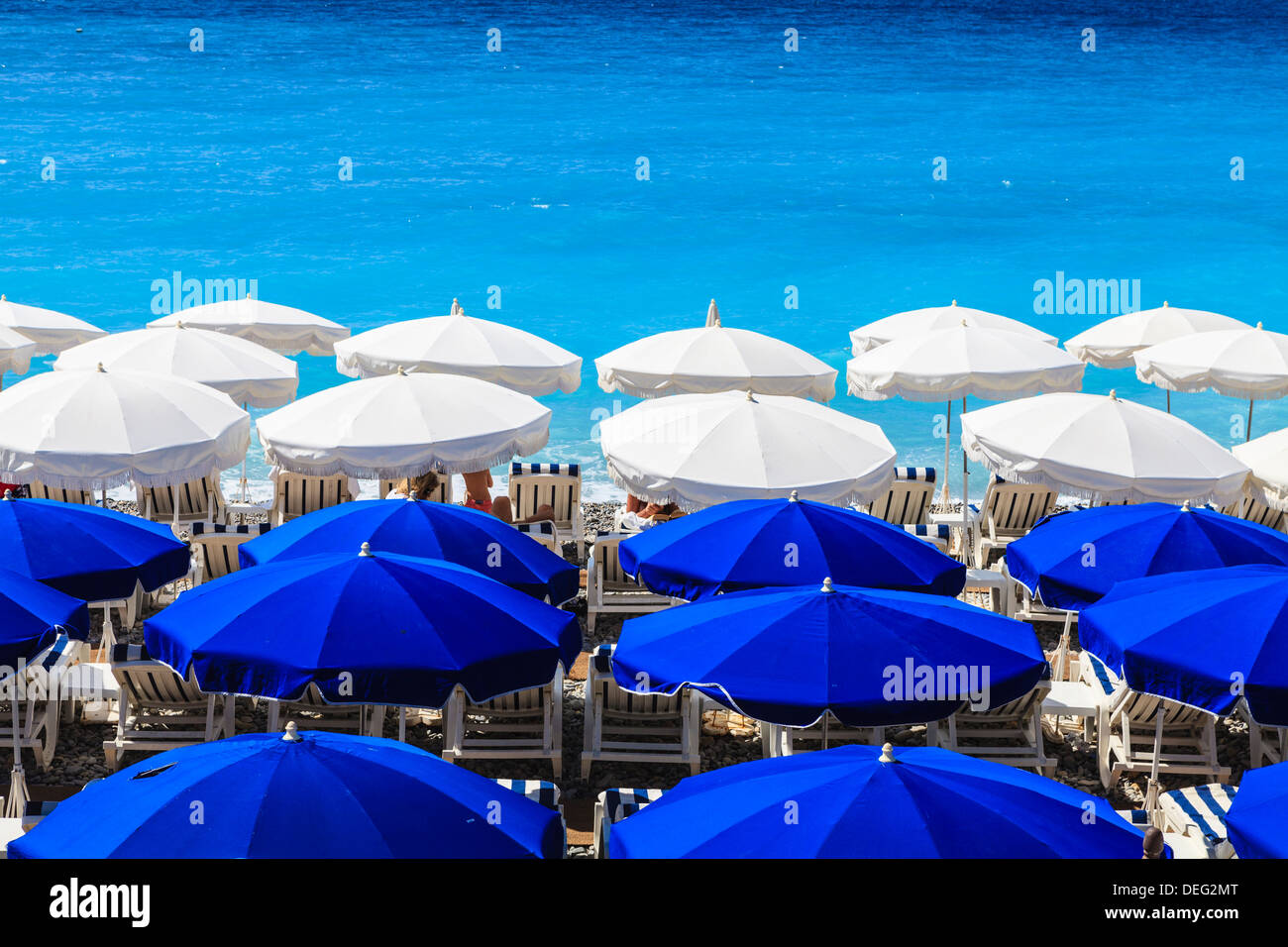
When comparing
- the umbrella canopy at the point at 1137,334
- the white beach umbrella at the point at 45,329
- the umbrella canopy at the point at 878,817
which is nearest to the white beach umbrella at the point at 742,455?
the umbrella canopy at the point at 878,817

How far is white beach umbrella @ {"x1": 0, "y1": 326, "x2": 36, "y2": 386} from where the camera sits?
12156 millimetres

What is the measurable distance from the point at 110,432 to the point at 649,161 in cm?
3890

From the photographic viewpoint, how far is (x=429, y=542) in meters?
7.43

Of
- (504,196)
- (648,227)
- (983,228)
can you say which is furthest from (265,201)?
(983,228)

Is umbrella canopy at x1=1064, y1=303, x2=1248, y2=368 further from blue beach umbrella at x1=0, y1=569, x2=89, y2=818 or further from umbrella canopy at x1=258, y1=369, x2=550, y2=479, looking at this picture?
blue beach umbrella at x1=0, y1=569, x2=89, y2=818

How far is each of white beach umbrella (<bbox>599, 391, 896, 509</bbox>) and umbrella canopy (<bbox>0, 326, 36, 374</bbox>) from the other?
6321mm

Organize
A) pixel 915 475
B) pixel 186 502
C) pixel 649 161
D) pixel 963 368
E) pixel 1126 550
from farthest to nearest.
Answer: pixel 649 161 < pixel 963 368 < pixel 186 502 < pixel 915 475 < pixel 1126 550

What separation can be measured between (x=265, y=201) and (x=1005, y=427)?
36.0 m

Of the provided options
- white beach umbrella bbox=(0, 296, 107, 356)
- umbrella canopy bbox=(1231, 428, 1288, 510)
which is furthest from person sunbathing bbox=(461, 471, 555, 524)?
umbrella canopy bbox=(1231, 428, 1288, 510)

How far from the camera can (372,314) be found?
101ft

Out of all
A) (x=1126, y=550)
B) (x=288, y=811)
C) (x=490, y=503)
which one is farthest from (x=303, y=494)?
(x=288, y=811)

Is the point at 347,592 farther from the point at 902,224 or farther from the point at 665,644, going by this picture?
the point at 902,224

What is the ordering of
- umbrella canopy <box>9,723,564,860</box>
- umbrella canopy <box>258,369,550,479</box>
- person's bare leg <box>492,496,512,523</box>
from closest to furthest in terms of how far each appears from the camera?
umbrella canopy <box>9,723,564,860</box>, umbrella canopy <box>258,369,550,479</box>, person's bare leg <box>492,496,512,523</box>

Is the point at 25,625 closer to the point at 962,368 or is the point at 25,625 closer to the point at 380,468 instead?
Answer: the point at 380,468
